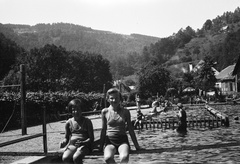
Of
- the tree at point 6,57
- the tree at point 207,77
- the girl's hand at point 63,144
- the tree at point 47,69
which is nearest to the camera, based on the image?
the girl's hand at point 63,144

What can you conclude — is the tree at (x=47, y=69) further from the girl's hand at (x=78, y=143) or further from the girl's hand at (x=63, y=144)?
the girl's hand at (x=78, y=143)

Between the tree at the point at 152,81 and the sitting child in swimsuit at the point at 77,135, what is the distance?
70.9 m

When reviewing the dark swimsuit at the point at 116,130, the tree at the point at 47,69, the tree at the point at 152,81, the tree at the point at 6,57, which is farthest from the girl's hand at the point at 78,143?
the tree at the point at 152,81

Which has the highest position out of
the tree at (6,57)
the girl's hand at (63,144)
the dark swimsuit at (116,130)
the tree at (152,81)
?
the tree at (6,57)

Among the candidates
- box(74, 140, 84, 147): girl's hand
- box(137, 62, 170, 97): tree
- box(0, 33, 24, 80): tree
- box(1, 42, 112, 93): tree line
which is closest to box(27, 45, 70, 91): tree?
box(1, 42, 112, 93): tree line

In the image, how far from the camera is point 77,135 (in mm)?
6125

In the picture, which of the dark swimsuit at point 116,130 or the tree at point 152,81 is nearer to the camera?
the dark swimsuit at point 116,130

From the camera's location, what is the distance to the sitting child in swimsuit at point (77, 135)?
5.83m

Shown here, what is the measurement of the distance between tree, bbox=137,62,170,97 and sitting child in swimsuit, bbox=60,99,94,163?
233ft

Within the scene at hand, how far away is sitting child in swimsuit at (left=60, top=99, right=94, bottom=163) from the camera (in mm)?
5828

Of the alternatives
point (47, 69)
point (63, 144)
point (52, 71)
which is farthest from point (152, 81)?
point (63, 144)

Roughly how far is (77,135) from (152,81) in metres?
72.3

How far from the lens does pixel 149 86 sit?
78.4m

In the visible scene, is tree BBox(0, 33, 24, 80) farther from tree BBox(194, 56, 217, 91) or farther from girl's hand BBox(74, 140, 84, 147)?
girl's hand BBox(74, 140, 84, 147)
